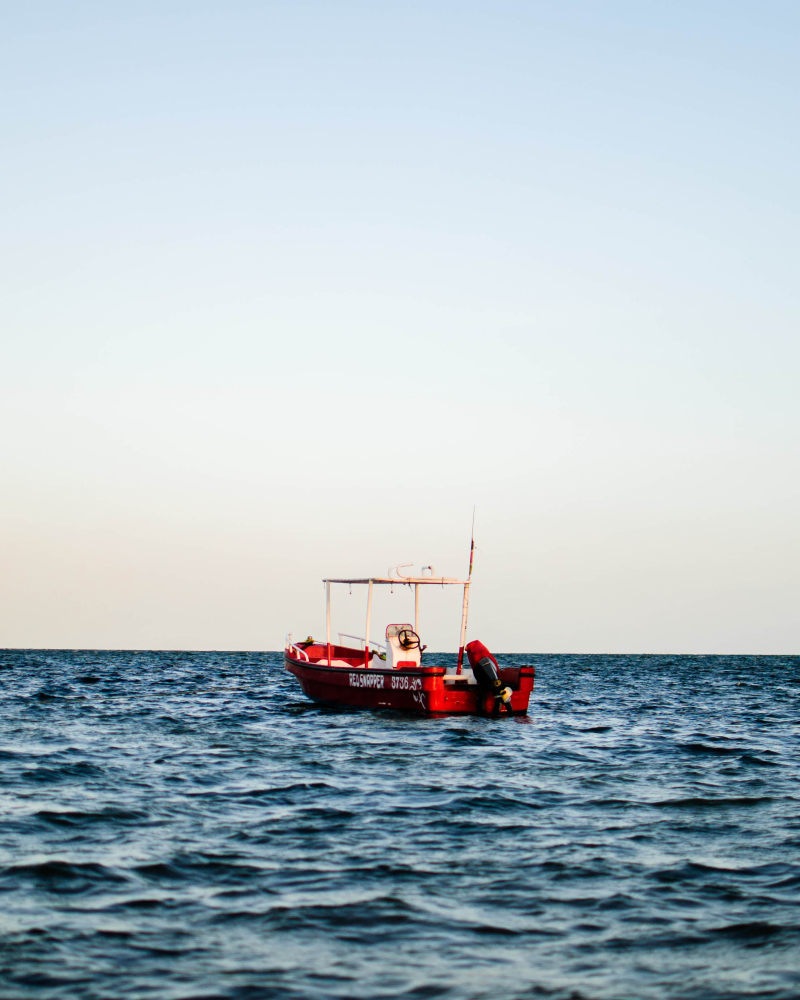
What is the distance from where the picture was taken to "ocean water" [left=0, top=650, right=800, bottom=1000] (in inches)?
289

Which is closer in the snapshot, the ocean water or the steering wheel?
the ocean water

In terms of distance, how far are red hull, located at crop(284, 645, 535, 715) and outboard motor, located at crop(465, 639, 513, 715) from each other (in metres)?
0.18

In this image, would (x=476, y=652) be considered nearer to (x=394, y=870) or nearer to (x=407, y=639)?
(x=407, y=639)

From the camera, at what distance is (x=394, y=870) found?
403 inches

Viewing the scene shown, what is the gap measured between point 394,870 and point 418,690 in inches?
633

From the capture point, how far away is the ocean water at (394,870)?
733cm

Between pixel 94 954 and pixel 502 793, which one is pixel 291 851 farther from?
pixel 502 793

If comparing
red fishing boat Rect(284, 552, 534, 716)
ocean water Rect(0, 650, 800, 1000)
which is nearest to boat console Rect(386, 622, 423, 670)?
red fishing boat Rect(284, 552, 534, 716)

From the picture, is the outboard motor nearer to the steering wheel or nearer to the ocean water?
the steering wheel

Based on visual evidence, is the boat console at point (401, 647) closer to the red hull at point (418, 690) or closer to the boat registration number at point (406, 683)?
the red hull at point (418, 690)

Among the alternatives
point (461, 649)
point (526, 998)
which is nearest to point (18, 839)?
point (526, 998)

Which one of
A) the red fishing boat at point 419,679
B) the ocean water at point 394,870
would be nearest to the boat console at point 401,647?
the red fishing boat at point 419,679

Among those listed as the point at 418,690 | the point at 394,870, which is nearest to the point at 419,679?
the point at 418,690

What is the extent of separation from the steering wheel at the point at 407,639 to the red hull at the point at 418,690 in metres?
0.90
